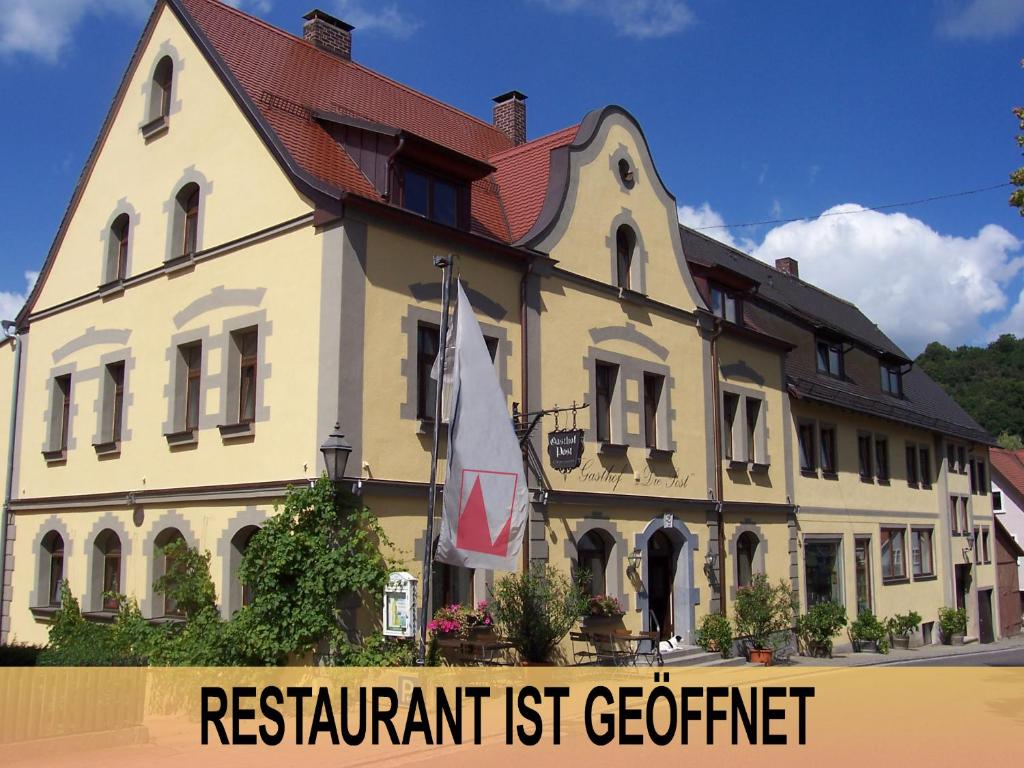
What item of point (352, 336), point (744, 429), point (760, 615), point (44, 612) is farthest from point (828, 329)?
point (44, 612)

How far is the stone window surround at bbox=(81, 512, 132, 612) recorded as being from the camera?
56.1ft

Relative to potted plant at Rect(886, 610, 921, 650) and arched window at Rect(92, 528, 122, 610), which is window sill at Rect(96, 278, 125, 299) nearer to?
arched window at Rect(92, 528, 122, 610)

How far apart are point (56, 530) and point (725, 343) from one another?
1468 centimetres

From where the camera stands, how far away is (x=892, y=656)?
25.4 meters

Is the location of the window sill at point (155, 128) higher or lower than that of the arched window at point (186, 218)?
higher

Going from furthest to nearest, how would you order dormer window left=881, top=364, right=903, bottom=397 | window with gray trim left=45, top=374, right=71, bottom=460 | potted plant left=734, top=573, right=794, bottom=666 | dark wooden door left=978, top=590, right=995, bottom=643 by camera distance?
dark wooden door left=978, top=590, right=995, bottom=643 → dormer window left=881, top=364, right=903, bottom=397 → potted plant left=734, top=573, right=794, bottom=666 → window with gray trim left=45, top=374, right=71, bottom=460

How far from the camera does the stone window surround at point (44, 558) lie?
18797 mm

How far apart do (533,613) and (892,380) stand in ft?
69.9

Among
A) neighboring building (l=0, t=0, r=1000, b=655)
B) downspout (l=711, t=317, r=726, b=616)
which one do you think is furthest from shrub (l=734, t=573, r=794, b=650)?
neighboring building (l=0, t=0, r=1000, b=655)

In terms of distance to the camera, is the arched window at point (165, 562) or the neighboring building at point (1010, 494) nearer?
the arched window at point (165, 562)

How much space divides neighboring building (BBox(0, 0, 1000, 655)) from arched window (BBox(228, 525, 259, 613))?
4 centimetres

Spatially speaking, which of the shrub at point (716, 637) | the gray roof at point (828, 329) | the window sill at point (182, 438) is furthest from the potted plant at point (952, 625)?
the window sill at point (182, 438)

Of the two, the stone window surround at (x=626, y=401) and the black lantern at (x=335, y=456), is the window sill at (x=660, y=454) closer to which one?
the stone window surround at (x=626, y=401)

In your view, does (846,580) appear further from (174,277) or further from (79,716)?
(79,716)
